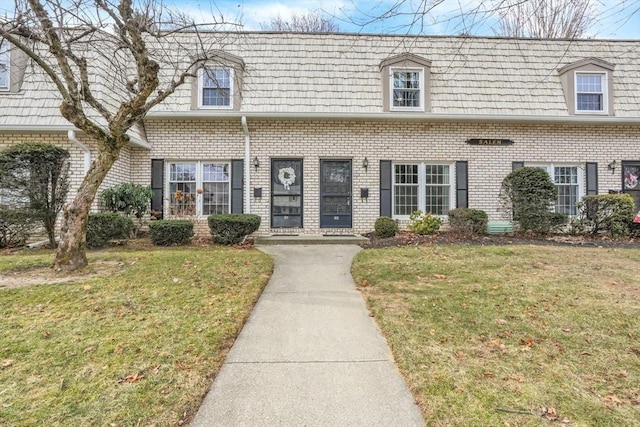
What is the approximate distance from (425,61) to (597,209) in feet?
20.8

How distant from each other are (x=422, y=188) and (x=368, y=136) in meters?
2.26

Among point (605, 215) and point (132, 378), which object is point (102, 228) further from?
point (605, 215)

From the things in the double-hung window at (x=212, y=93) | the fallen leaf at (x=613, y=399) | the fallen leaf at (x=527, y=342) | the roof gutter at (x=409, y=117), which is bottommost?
the fallen leaf at (x=613, y=399)

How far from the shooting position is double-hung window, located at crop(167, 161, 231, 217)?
10516 millimetres

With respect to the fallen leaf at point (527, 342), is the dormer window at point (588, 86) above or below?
above

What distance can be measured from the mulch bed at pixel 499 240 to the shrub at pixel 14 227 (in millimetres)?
7422

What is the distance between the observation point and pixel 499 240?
29.2 ft

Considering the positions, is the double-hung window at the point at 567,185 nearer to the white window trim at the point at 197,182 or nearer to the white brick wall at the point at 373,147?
the white brick wall at the point at 373,147

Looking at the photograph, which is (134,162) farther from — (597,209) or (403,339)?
(597,209)

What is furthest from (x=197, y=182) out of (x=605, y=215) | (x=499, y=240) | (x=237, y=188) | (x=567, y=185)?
(x=605, y=215)

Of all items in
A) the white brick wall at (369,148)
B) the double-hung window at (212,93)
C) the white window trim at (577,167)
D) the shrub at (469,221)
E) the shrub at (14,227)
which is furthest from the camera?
the white window trim at (577,167)

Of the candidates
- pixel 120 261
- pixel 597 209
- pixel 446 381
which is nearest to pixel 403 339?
pixel 446 381

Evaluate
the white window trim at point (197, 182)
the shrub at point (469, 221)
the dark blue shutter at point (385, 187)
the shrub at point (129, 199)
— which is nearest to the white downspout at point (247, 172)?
the white window trim at point (197, 182)

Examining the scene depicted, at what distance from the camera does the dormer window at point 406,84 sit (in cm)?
1054
